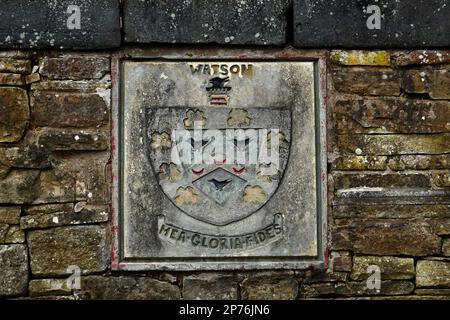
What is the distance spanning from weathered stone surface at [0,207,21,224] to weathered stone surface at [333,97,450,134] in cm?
174

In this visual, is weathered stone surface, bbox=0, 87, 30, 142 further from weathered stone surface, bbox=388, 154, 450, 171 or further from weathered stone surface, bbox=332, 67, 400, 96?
weathered stone surface, bbox=388, 154, 450, 171

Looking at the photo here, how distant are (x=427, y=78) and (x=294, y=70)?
0.72 metres

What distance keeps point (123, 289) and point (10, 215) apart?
0.70m

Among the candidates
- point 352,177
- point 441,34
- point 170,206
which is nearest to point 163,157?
point 170,206

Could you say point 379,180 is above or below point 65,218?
above

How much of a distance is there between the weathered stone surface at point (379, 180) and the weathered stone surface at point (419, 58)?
600 mm

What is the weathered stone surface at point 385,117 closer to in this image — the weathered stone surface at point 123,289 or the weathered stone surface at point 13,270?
the weathered stone surface at point 123,289

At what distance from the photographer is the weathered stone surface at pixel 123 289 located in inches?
159

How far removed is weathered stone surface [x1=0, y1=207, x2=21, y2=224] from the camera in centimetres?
403

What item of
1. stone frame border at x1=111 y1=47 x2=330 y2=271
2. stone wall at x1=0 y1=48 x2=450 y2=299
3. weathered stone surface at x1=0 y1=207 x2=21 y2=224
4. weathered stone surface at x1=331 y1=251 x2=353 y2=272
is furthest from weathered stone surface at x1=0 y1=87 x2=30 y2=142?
weathered stone surface at x1=331 y1=251 x2=353 y2=272

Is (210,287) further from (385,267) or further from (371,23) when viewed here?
(371,23)

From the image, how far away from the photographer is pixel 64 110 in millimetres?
4062

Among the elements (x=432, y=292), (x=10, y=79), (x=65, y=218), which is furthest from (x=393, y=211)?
(x=10, y=79)

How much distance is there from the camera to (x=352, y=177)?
4.13m
